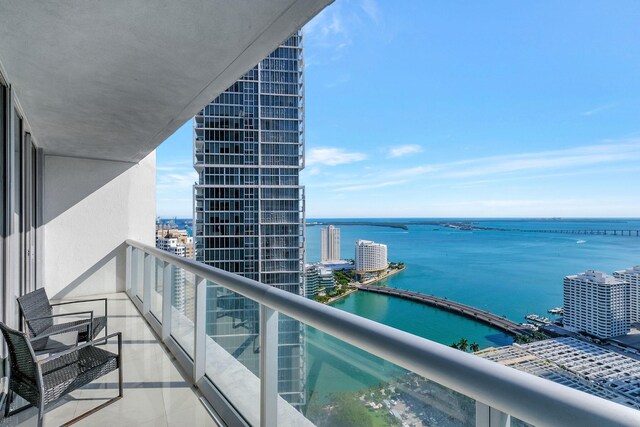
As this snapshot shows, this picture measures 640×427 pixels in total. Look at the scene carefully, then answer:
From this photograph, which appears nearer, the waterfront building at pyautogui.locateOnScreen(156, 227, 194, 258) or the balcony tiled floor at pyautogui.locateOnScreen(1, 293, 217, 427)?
the balcony tiled floor at pyautogui.locateOnScreen(1, 293, 217, 427)

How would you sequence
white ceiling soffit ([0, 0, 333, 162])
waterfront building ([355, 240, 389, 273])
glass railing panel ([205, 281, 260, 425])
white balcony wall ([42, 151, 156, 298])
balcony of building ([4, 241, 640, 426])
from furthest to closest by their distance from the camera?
waterfront building ([355, 240, 389, 273])
white balcony wall ([42, 151, 156, 298])
glass railing panel ([205, 281, 260, 425])
white ceiling soffit ([0, 0, 333, 162])
balcony of building ([4, 241, 640, 426])

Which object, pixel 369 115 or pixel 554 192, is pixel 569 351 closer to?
pixel 554 192

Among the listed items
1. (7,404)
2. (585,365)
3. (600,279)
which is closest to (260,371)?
(7,404)

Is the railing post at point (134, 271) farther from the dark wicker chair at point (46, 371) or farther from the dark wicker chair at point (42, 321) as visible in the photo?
the dark wicker chair at point (46, 371)

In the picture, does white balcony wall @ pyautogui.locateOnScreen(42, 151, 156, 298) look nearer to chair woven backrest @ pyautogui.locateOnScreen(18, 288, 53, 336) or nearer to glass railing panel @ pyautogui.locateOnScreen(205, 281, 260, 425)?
chair woven backrest @ pyautogui.locateOnScreen(18, 288, 53, 336)

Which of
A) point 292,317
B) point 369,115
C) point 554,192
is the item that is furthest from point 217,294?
point 369,115

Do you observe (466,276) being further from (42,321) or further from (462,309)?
(42,321)

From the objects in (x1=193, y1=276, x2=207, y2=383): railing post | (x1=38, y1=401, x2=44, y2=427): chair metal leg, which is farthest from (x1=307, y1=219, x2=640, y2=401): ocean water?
(x1=38, y1=401, x2=44, y2=427): chair metal leg
